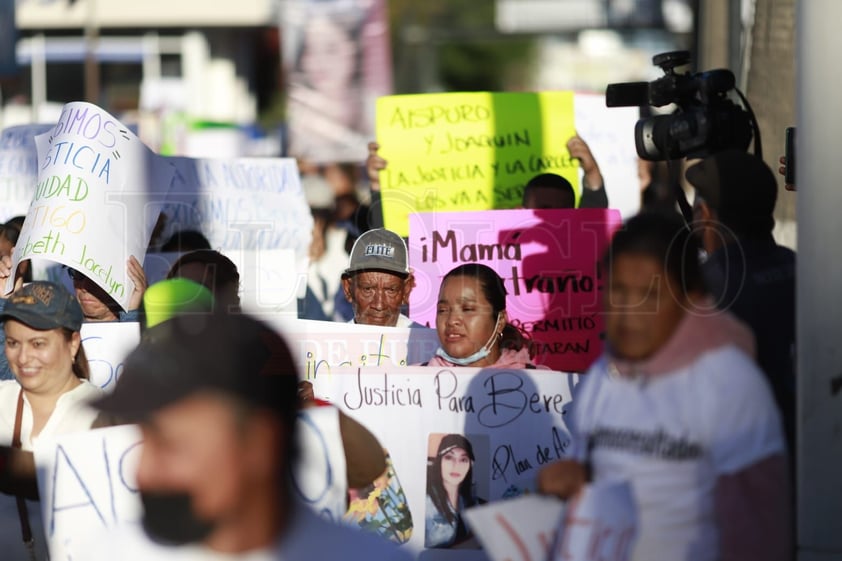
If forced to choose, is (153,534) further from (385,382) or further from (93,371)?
(93,371)

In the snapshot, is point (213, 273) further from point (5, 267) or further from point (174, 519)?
point (174, 519)

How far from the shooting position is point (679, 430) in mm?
2994

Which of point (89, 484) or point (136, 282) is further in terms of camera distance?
point (136, 282)

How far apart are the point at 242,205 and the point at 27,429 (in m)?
3.67

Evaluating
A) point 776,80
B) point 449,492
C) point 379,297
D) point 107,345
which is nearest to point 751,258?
point 449,492

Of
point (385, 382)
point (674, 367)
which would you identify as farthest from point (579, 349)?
point (674, 367)

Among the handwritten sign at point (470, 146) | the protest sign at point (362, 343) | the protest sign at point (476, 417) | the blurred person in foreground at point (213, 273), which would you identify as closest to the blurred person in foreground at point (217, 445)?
the protest sign at point (476, 417)

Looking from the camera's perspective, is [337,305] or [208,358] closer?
[208,358]

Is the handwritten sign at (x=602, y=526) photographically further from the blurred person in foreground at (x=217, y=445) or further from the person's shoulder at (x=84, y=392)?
the person's shoulder at (x=84, y=392)

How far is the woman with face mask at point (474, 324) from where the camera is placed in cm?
485

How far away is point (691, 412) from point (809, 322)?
0.73m

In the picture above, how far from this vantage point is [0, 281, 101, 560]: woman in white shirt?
4324 mm

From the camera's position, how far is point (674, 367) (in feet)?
9.95

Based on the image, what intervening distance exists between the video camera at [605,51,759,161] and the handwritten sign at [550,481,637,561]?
169cm
